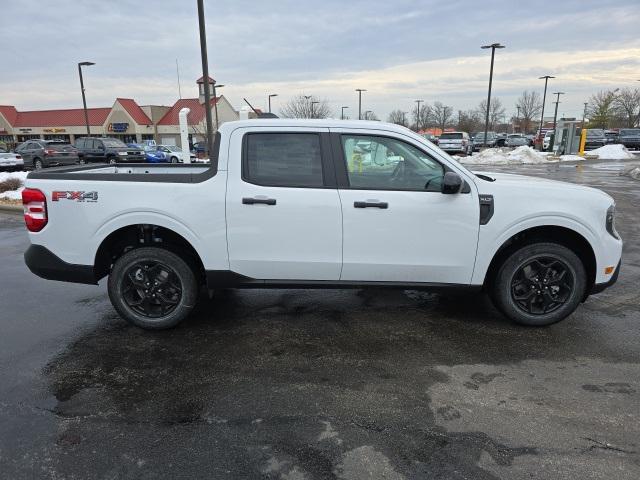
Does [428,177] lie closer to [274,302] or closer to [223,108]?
[274,302]

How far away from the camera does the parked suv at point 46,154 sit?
25.3m

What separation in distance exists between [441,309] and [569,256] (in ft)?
4.48

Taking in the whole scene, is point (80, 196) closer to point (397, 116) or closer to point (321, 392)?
point (321, 392)

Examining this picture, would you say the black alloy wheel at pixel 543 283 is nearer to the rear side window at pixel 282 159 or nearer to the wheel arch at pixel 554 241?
the wheel arch at pixel 554 241

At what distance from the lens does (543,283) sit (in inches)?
173

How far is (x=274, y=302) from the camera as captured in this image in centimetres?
529

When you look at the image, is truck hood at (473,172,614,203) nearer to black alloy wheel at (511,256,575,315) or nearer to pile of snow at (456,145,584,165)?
black alloy wheel at (511,256,575,315)

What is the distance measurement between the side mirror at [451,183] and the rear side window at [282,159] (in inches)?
42.0

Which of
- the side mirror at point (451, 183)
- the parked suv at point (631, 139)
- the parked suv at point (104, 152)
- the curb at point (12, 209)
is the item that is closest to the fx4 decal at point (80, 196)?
the side mirror at point (451, 183)

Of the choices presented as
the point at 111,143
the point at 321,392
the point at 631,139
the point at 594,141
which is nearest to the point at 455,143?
the point at 594,141

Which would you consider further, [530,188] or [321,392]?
[530,188]

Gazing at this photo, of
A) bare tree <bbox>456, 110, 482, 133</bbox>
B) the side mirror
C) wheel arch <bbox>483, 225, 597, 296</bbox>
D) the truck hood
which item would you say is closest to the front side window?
the side mirror

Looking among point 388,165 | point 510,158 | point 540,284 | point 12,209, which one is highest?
point 388,165

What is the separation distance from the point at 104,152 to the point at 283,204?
25.7 meters
